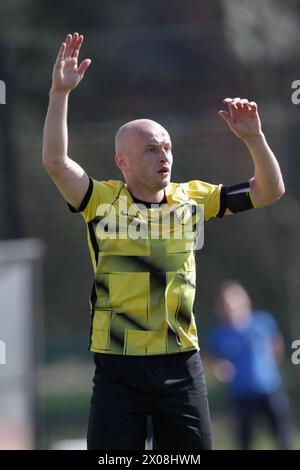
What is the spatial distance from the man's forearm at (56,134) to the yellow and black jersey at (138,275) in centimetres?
22

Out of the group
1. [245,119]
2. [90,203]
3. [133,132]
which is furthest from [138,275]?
[245,119]

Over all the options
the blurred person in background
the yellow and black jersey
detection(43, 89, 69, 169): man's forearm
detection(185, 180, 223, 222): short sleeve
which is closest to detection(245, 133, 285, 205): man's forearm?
detection(185, 180, 223, 222): short sleeve

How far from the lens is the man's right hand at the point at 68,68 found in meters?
4.96

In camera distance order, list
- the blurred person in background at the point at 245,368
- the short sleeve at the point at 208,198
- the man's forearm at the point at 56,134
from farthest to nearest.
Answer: the blurred person in background at the point at 245,368 → the short sleeve at the point at 208,198 → the man's forearm at the point at 56,134

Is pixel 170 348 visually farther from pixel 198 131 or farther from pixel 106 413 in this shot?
pixel 198 131

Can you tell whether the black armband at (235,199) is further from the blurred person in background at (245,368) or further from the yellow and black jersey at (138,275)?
the blurred person in background at (245,368)

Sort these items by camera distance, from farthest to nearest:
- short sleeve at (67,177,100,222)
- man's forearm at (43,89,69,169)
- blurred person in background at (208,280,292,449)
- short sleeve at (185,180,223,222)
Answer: blurred person in background at (208,280,292,449)
short sleeve at (185,180,223,222)
short sleeve at (67,177,100,222)
man's forearm at (43,89,69,169)

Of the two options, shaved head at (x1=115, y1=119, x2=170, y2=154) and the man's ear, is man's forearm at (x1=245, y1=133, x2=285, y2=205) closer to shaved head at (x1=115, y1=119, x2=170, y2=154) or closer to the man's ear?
shaved head at (x1=115, y1=119, x2=170, y2=154)

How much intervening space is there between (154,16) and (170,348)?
16.7 metres

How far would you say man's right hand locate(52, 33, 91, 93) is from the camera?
4.96 meters

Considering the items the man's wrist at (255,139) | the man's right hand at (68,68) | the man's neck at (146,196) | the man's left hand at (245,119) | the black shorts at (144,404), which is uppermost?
the man's right hand at (68,68)

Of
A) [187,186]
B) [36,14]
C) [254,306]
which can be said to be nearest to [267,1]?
[36,14]

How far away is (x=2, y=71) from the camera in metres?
14.9

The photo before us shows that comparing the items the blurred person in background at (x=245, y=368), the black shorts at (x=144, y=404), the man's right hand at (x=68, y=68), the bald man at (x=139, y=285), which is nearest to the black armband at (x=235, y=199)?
the bald man at (x=139, y=285)
